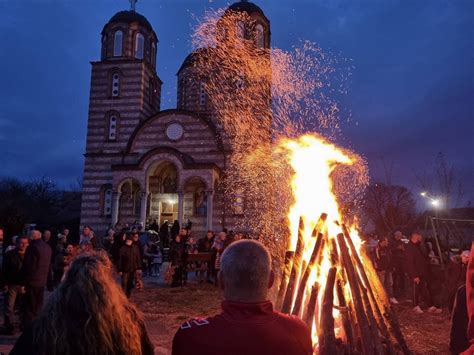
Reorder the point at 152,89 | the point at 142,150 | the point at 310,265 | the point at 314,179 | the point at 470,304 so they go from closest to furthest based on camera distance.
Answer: the point at 470,304
the point at 310,265
the point at 314,179
the point at 142,150
the point at 152,89

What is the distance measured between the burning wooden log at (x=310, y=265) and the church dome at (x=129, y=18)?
91.6 feet

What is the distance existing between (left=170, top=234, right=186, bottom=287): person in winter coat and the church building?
1105cm

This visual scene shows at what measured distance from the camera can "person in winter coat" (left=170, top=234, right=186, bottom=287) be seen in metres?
13.4

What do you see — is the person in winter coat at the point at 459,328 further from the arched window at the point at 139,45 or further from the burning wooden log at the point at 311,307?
the arched window at the point at 139,45

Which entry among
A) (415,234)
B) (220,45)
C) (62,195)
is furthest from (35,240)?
(62,195)

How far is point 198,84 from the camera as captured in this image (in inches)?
1286

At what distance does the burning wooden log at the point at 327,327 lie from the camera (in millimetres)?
4988

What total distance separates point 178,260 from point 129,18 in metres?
22.3

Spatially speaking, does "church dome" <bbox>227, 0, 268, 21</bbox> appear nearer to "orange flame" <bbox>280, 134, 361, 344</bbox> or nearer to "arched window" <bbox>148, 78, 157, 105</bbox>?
"arched window" <bbox>148, 78, 157, 105</bbox>

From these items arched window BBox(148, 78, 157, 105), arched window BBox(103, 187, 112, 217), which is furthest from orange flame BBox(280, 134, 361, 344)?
arched window BBox(148, 78, 157, 105)

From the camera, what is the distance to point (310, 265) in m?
5.55

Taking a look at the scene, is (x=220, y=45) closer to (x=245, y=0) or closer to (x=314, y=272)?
(x=314, y=272)

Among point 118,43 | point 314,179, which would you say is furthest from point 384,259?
point 118,43

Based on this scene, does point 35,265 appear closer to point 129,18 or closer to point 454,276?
point 454,276
